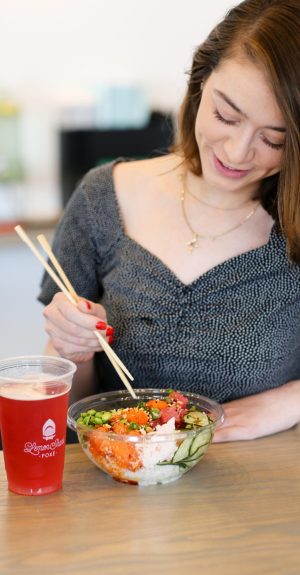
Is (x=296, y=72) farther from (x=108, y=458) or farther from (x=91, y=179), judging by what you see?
(x=108, y=458)

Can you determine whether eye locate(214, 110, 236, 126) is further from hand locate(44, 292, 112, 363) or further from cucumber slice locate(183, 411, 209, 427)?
cucumber slice locate(183, 411, 209, 427)

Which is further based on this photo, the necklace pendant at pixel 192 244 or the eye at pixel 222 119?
the necklace pendant at pixel 192 244

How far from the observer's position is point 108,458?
1.12 m

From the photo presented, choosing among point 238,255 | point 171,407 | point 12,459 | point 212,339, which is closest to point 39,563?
point 12,459

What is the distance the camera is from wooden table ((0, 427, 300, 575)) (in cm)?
95

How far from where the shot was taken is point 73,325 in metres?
1.34

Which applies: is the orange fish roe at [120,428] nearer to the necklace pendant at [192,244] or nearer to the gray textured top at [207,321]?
the gray textured top at [207,321]

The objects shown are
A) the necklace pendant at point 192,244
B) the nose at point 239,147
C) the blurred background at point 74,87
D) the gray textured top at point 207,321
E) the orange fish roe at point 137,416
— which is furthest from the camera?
the blurred background at point 74,87

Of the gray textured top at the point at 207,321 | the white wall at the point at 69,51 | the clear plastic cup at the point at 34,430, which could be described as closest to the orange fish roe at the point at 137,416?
the clear plastic cup at the point at 34,430

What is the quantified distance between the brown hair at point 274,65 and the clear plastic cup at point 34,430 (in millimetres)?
602

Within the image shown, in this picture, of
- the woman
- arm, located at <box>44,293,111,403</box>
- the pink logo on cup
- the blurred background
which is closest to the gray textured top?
the woman

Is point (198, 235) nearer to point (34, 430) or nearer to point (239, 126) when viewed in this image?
point (239, 126)

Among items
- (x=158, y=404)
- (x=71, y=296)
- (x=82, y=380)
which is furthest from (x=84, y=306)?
(x=82, y=380)

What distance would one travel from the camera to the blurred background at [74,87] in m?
3.69
